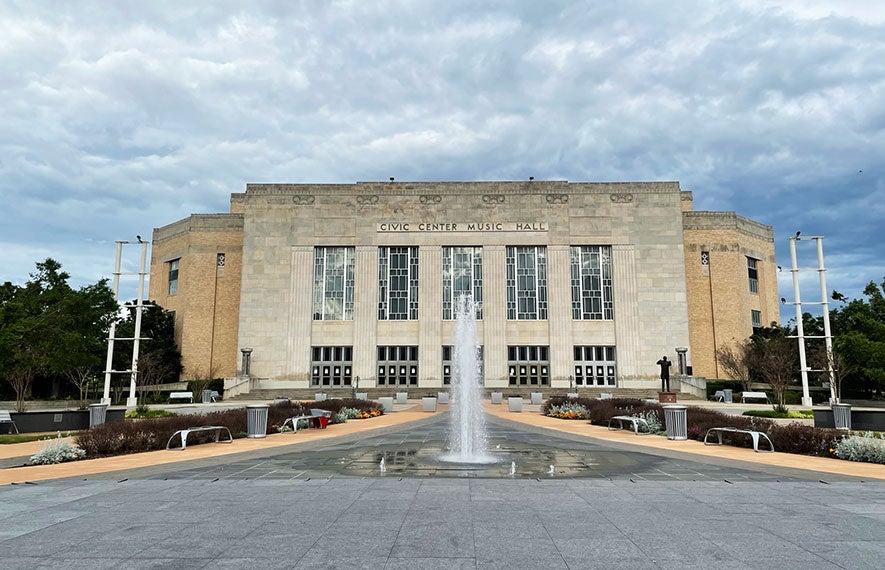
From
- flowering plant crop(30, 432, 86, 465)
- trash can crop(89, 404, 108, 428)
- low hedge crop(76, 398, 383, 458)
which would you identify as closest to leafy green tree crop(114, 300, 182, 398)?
trash can crop(89, 404, 108, 428)

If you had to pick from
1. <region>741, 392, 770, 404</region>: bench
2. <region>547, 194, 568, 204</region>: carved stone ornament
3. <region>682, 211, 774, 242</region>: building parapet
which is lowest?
<region>741, 392, 770, 404</region>: bench

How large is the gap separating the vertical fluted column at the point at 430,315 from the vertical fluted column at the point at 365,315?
359cm

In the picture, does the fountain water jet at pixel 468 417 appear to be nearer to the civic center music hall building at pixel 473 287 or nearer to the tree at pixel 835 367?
the tree at pixel 835 367

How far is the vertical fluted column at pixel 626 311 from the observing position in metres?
45.7

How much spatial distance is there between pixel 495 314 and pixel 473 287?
2.84 metres

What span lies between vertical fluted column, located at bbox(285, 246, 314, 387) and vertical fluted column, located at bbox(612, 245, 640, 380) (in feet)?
79.9

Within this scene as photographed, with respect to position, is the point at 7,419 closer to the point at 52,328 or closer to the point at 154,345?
the point at 52,328

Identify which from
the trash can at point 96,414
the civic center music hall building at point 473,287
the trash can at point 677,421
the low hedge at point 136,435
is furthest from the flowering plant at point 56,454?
the civic center music hall building at point 473,287

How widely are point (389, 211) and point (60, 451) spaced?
3677cm

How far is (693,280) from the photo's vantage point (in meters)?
49.0

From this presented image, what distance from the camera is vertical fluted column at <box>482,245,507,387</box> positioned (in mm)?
46094

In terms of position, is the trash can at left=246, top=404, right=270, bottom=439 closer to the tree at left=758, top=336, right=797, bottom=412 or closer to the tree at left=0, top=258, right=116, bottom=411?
the tree at left=0, top=258, right=116, bottom=411

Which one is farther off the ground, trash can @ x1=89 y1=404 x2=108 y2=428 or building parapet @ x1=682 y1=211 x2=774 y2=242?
building parapet @ x1=682 y1=211 x2=774 y2=242

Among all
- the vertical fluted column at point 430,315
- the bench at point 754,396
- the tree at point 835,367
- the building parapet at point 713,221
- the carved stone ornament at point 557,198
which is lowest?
the bench at point 754,396
